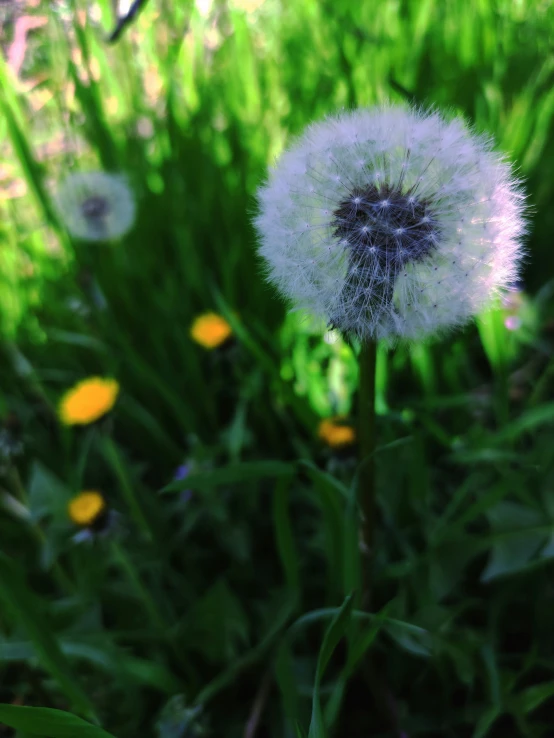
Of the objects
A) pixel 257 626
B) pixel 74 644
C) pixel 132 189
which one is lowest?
pixel 257 626

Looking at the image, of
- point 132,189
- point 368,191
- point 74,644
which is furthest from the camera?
point 132,189

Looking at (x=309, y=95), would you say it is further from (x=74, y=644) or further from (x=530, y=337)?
(x=74, y=644)

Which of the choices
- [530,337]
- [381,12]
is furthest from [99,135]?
[530,337]

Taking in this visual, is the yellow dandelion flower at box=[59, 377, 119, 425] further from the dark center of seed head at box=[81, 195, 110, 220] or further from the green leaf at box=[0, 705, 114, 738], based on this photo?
the dark center of seed head at box=[81, 195, 110, 220]

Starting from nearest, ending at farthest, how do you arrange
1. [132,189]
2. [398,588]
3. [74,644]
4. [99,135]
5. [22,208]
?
1. [74,644]
2. [398,588]
3. [99,135]
4. [132,189]
5. [22,208]

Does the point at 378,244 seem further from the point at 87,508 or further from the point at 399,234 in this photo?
the point at 87,508

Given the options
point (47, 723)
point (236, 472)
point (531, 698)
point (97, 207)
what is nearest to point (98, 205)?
point (97, 207)

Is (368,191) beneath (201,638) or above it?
above
